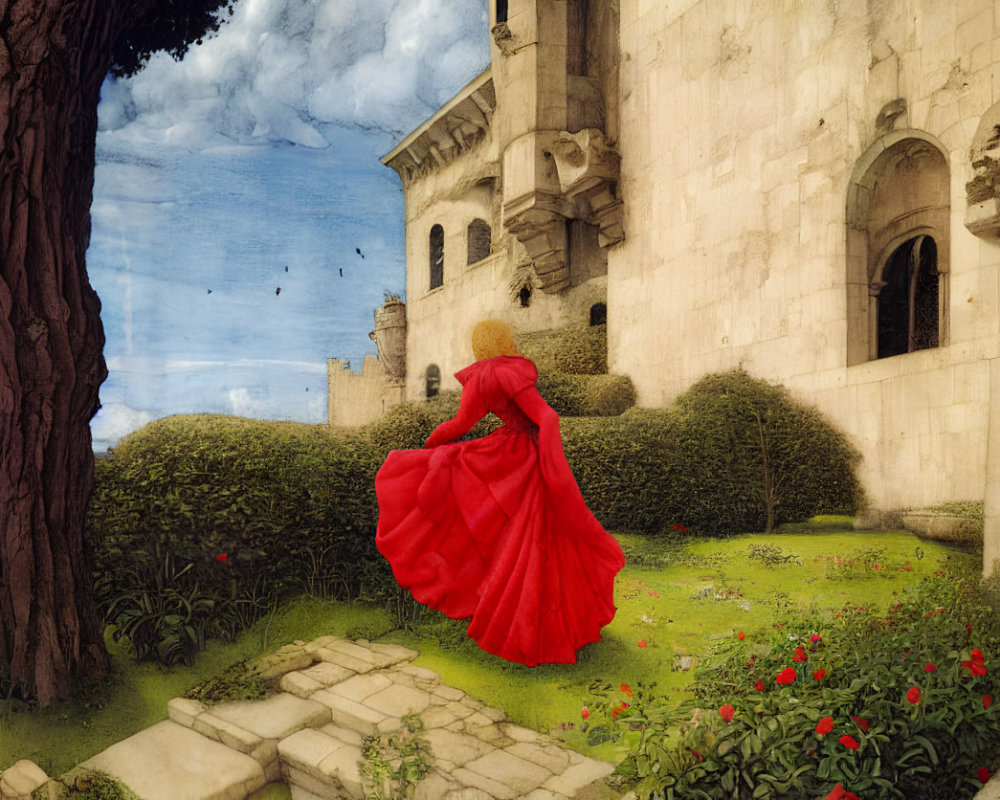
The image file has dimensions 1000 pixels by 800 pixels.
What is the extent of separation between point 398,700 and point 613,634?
1.25 metres

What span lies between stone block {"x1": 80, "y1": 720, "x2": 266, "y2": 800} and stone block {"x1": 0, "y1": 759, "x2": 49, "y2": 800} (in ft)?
0.60

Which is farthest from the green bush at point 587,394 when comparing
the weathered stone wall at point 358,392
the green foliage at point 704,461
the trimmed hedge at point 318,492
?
the weathered stone wall at point 358,392

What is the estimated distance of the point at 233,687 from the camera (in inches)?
138

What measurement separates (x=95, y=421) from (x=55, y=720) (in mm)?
1586

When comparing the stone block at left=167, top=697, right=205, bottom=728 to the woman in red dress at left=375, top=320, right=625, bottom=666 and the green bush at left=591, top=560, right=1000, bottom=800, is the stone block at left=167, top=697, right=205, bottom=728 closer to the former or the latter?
the woman in red dress at left=375, top=320, right=625, bottom=666

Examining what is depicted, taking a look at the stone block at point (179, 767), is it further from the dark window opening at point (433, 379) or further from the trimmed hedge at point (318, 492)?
the dark window opening at point (433, 379)

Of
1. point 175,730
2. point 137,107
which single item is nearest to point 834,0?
point 137,107

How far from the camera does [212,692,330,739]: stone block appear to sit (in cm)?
320

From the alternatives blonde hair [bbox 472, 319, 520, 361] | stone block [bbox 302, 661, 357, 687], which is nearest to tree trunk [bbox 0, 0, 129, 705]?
stone block [bbox 302, 661, 357, 687]

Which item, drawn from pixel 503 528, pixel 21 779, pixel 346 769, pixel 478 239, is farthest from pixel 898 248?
pixel 478 239

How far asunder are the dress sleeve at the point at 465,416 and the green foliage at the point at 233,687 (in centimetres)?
153

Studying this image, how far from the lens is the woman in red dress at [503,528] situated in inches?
140

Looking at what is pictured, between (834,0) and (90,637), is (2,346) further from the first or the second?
(834,0)

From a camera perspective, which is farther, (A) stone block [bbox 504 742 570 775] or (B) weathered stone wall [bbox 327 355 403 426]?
(B) weathered stone wall [bbox 327 355 403 426]
